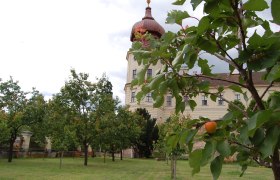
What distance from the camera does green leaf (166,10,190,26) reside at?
5.38 feet

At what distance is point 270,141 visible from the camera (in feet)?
4.14

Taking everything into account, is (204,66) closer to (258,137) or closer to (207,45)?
(207,45)

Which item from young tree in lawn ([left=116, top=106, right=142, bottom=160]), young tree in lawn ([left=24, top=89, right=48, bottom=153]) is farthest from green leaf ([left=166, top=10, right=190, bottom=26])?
young tree in lawn ([left=24, top=89, right=48, bottom=153])

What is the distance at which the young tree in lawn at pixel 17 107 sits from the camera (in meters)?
36.2

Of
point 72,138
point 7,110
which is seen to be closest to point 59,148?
point 72,138

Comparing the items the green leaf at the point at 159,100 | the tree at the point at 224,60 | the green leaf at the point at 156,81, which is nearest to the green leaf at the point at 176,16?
the tree at the point at 224,60

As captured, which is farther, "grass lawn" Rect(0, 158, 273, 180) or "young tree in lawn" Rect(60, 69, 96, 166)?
"young tree in lawn" Rect(60, 69, 96, 166)

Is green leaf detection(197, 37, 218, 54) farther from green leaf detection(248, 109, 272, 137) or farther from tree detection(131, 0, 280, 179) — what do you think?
green leaf detection(248, 109, 272, 137)

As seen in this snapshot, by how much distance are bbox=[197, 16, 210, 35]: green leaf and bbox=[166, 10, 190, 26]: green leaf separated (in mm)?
218

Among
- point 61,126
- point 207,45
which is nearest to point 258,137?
point 207,45

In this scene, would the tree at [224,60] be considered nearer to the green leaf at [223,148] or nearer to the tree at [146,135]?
the green leaf at [223,148]

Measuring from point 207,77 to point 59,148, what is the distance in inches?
1169

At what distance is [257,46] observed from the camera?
54.7 inches

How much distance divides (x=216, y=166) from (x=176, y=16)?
76 centimetres
